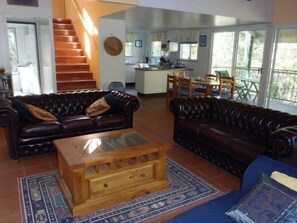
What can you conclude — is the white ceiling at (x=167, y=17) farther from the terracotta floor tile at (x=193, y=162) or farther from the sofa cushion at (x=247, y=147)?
the sofa cushion at (x=247, y=147)

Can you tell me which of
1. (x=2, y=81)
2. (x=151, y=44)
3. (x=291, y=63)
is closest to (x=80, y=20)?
(x=2, y=81)

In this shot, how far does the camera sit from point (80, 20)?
7.18 metres

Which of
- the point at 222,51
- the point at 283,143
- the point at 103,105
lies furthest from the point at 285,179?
the point at 222,51

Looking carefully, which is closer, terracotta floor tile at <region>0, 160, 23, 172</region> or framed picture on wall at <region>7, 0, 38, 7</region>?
terracotta floor tile at <region>0, 160, 23, 172</region>

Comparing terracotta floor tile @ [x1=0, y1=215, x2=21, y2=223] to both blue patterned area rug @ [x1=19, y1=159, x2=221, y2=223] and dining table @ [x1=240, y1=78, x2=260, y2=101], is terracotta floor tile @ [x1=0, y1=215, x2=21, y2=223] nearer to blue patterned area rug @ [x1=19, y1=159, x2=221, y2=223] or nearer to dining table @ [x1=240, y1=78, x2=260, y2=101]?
blue patterned area rug @ [x1=19, y1=159, x2=221, y2=223]

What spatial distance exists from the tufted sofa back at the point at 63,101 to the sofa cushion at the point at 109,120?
22.2 inches

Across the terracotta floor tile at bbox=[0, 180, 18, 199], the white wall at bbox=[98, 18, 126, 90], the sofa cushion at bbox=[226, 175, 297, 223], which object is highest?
the white wall at bbox=[98, 18, 126, 90]

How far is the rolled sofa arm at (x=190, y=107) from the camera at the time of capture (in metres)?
3.85

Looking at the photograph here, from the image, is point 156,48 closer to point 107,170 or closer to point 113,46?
point 113,46

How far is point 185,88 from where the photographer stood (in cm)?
636

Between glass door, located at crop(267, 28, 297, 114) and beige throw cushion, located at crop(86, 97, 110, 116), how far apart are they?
176 inches

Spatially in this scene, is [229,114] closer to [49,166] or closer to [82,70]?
[49,166]

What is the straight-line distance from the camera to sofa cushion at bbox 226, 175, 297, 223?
4.76 ft

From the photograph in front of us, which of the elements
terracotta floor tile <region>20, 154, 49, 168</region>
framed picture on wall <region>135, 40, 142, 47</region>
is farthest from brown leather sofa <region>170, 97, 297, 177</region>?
framed picture on wall <region>135, 40, 142, 47</region>
